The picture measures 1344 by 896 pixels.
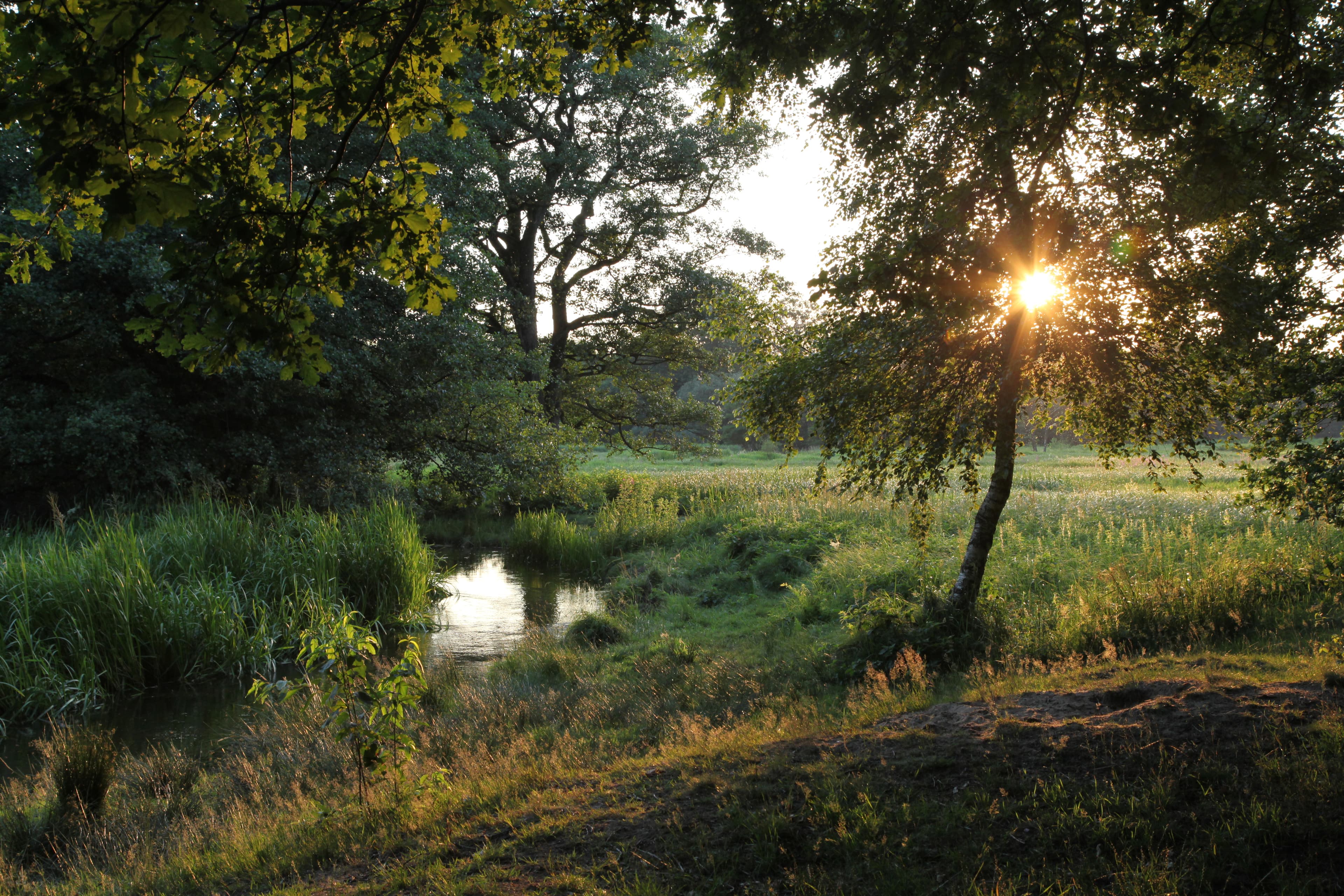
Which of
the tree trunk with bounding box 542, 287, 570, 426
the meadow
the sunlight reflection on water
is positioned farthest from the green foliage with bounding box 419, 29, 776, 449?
the meadow

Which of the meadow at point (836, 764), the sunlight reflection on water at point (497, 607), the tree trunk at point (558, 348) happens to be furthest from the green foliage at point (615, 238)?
the meadow at point (836, 764)

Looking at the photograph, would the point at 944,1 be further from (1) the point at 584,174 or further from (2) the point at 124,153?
(1) the point at 584,174

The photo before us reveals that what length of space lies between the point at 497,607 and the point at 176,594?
16.7 feet

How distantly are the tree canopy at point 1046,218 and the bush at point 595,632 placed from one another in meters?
4.83

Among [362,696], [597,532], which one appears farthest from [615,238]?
[362,696]

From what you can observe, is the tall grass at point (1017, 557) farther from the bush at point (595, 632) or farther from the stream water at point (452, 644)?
the bush at point (595, 632)

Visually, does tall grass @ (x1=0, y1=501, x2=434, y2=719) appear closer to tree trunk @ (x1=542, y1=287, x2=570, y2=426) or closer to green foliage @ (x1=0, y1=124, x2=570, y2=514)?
green foliage @ (x1=0, y1=124, x2=570, y2=514)

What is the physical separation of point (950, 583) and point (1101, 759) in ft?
18.8

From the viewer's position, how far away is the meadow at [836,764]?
140 inches

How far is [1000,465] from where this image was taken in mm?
7562

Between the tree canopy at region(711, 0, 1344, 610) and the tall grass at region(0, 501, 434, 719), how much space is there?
304 inches

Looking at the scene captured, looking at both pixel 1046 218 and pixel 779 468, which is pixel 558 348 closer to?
pixel 779 468

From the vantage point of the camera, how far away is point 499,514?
21781mm

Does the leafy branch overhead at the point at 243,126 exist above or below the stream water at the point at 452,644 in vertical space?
above
